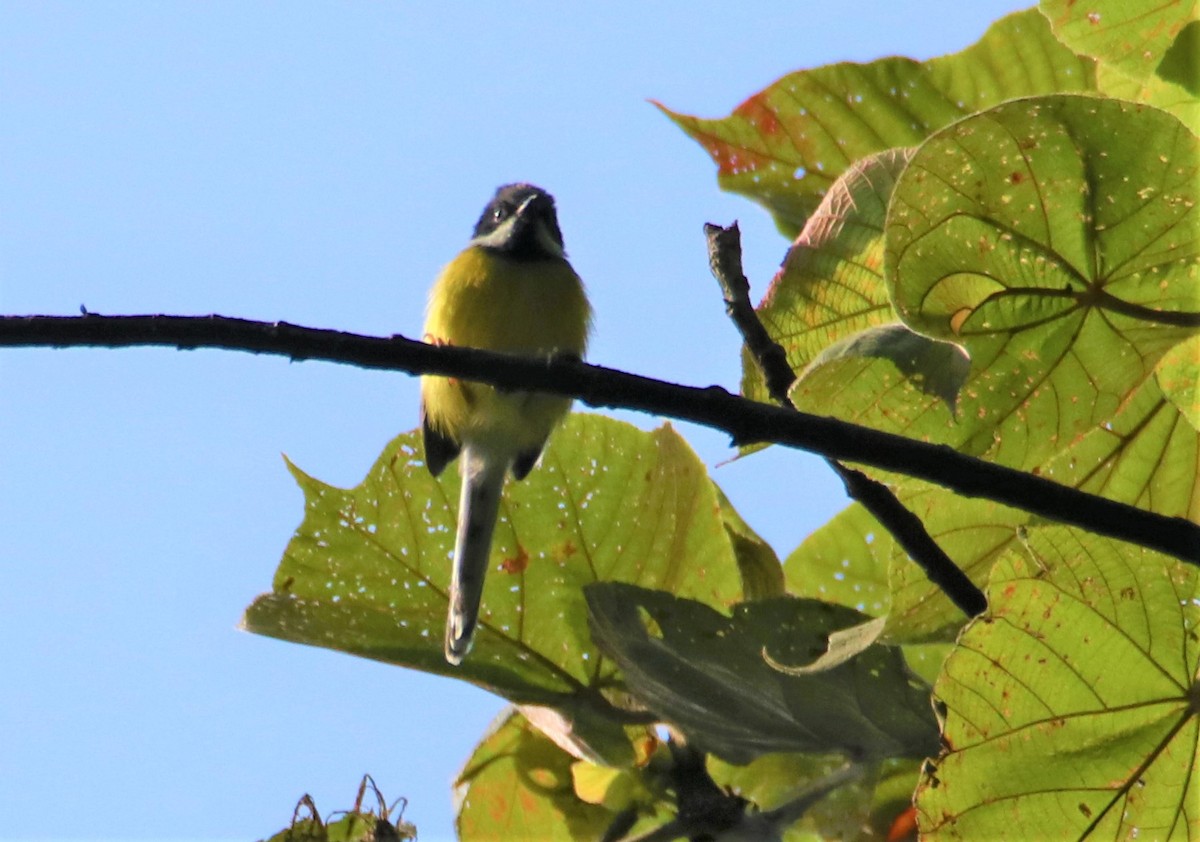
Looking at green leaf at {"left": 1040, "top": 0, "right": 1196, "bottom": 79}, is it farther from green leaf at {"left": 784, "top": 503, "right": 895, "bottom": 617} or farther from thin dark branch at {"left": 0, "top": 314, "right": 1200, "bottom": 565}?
thin dark branch at {"left": 0, "top": 314, "right": 1200, "bottom": 565}

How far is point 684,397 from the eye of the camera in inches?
54.5

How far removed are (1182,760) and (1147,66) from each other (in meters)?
1.03

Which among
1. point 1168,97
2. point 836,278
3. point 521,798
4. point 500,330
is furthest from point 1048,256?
point 500,330

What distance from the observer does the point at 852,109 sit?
252cm

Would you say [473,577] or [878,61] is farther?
[878,61]

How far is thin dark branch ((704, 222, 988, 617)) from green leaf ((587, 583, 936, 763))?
18cm

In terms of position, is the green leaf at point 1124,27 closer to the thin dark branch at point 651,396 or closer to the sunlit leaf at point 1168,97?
the sunlit leaf at point 1168,97

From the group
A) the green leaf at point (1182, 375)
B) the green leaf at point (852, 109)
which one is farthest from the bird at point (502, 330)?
the green leaf at point (1182, 375)

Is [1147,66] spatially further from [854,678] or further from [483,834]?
[483,834]

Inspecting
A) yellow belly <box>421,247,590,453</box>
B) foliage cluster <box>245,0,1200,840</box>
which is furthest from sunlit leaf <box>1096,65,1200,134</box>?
yellow belly <box>421,247,590,453</box>

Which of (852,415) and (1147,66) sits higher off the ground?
(1147,66)

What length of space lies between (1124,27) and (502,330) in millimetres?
2331

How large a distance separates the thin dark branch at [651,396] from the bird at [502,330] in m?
2.25

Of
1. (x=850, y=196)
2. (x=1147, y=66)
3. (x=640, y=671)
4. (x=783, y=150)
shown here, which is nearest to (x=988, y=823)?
(x=640, y=671)
